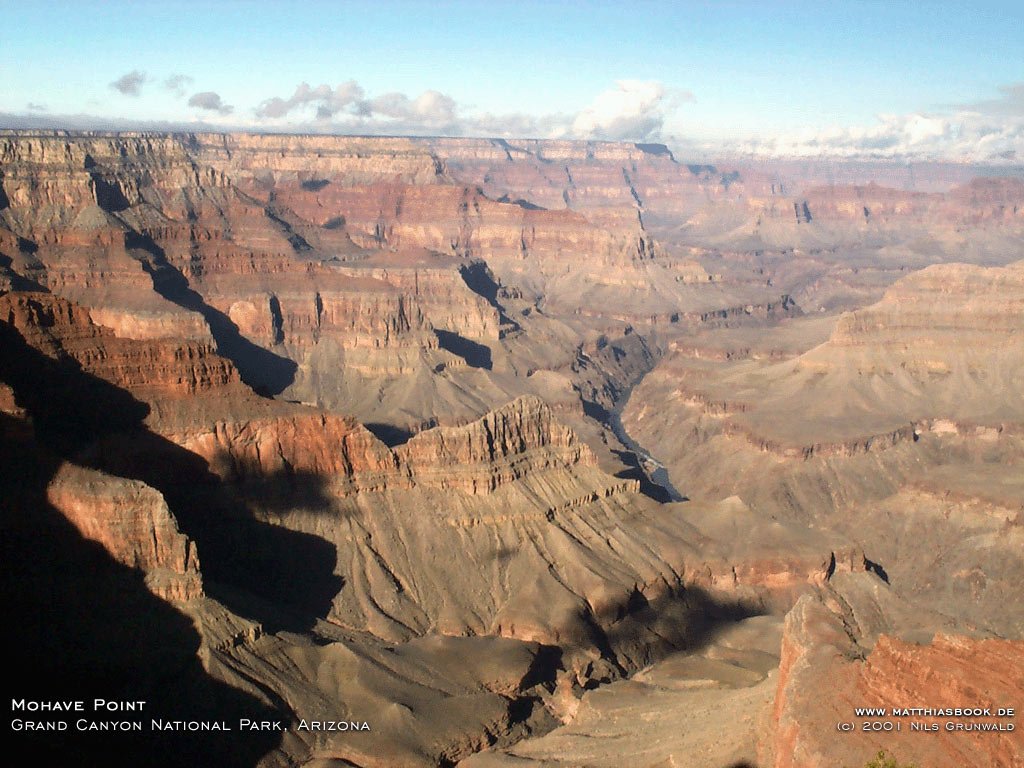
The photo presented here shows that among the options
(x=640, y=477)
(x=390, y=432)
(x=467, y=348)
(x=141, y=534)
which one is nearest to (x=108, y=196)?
(x=467, y=348)

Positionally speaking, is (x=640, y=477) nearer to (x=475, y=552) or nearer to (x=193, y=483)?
(x=475, y=552)

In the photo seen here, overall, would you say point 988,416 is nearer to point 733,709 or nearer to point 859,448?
point 859,448

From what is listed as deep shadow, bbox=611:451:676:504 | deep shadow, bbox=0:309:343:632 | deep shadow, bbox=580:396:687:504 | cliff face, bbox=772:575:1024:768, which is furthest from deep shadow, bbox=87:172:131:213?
cliff face, bbox=772:575:1024:768

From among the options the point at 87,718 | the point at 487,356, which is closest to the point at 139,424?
the point at 87,718

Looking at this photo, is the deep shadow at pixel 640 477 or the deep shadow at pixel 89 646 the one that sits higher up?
the deep shadow at pixel 89 646

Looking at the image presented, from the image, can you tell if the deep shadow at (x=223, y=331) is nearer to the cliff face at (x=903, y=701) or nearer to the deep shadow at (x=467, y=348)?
the deep shadow at (x=467, y=348)

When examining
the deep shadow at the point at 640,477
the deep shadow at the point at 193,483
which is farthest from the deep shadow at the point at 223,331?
the deep shadow at the point at 193,483

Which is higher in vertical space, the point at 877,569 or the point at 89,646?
the point at 89,646

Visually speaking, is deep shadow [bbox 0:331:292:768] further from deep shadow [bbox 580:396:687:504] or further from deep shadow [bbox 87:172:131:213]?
deep shadow [bbox 87:172:131:213]
